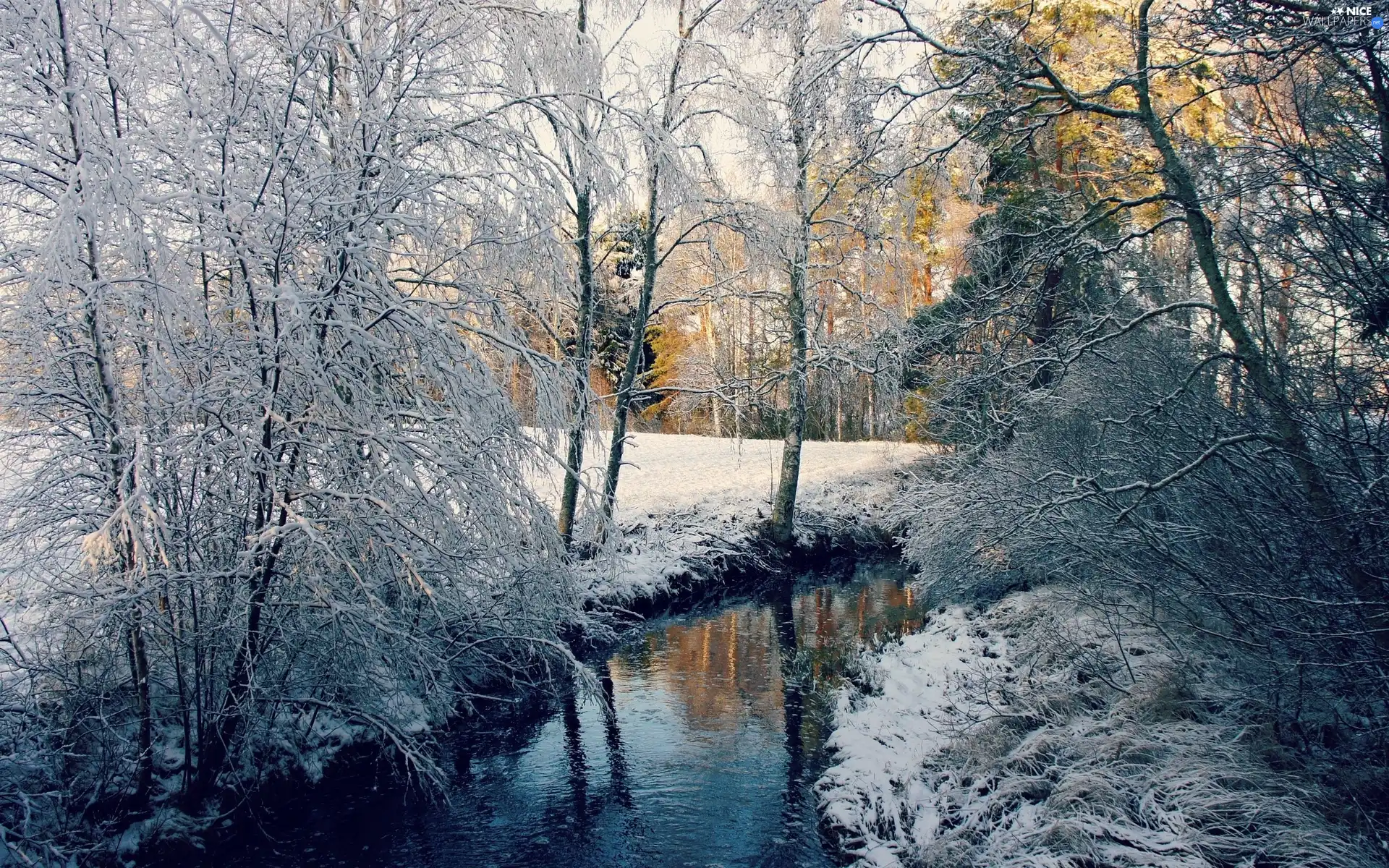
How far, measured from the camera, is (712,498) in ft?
53.5

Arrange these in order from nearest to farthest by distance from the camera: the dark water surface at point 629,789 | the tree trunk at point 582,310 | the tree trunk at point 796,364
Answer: the dark water surface at point 629,789 < the tree trunk at point 582,310 < the tree trunk at point 796,364

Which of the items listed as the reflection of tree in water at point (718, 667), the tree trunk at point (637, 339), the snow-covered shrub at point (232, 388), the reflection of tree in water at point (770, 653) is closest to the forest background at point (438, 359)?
the snow-covered shrub at point (232, 388)

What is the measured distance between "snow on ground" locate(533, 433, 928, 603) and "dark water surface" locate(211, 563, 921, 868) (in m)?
2.11

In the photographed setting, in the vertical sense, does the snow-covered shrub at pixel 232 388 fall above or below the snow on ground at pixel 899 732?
above

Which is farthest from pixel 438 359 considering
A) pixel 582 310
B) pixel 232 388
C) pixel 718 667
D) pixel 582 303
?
pixel 582 310

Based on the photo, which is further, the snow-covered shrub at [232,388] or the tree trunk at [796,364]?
the tree trunk at [796,364]

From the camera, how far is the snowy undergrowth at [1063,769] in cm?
393

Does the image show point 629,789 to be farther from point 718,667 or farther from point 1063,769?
point 1063,769

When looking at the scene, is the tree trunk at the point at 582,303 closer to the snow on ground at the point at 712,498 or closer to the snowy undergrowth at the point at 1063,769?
the snow on ground at the point at 712,498

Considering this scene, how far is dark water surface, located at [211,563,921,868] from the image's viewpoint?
5.62 metres

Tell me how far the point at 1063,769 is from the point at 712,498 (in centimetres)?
1155

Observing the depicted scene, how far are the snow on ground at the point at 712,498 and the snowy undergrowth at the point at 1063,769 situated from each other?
150 inches

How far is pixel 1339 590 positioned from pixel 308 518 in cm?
583

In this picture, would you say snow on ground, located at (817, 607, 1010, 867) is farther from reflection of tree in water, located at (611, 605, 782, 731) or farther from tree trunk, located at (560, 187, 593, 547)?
tree trunk, located at (560, 187, 593, 547)
